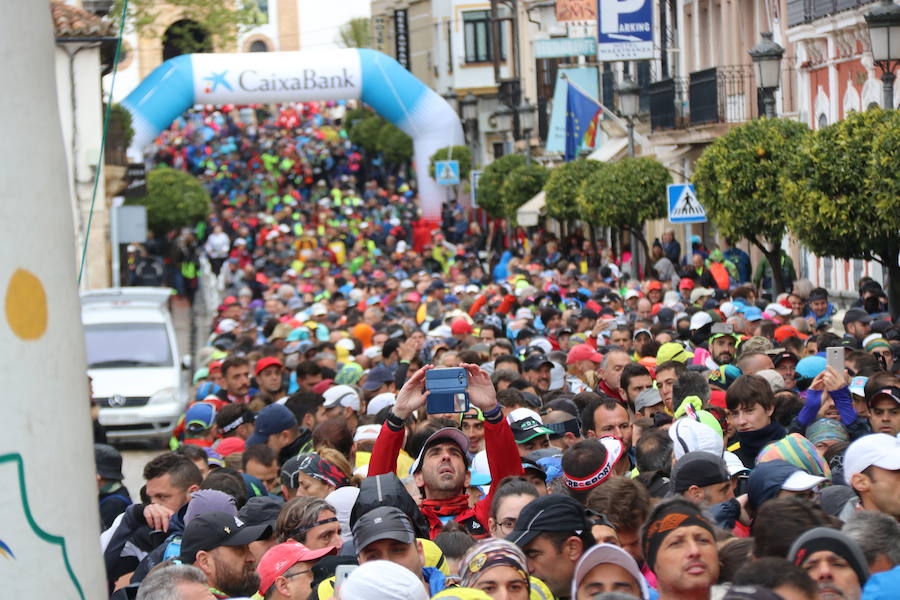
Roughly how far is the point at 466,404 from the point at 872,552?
225 centimetres

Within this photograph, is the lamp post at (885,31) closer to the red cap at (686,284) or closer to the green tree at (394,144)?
the red cap at (686,284)

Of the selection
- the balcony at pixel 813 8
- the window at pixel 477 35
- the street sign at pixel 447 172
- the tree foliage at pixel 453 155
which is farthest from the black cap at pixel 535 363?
the window at pixel 477 35

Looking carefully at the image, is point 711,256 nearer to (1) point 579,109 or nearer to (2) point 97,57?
(1) point 579,109

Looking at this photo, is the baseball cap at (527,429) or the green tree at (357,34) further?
Result: the green tree at (357,34)

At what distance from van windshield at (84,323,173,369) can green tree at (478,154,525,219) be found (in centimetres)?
1897

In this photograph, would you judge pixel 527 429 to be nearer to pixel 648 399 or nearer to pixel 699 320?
pixel 648 399

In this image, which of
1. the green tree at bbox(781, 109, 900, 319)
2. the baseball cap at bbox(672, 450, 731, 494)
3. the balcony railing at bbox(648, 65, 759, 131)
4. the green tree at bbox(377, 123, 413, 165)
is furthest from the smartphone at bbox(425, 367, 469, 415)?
the green tree at bbox(377, 123, 413, 165)

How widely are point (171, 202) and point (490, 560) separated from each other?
1369 inches

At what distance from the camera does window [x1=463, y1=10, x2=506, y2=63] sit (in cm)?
5931

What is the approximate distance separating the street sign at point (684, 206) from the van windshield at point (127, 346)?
693 cm

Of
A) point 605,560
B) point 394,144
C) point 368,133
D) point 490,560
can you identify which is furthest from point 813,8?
point 368,133

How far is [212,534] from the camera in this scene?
590 cm

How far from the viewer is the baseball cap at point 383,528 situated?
5.08 meters

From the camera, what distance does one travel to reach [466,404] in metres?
6.59
